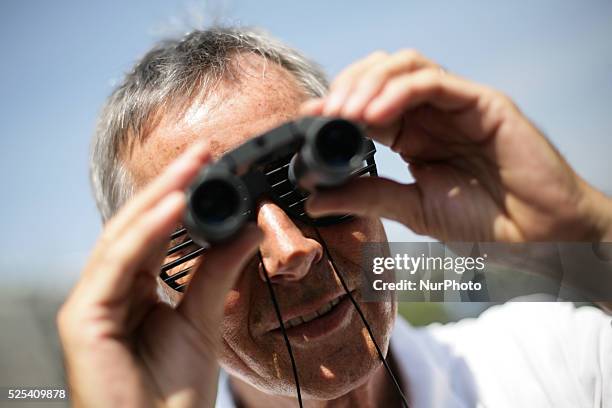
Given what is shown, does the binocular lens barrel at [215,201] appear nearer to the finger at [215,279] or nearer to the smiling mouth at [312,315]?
the finger at [215,279]

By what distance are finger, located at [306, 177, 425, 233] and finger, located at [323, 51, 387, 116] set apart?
19 cm

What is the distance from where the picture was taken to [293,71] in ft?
6.47

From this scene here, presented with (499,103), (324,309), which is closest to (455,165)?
(499,103)

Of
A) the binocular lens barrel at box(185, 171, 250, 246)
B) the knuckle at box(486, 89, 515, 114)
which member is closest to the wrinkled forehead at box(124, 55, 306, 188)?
the binocular lens barrel at box(185, 171, 250, 246)

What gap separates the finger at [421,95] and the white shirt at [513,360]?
39.9 inches

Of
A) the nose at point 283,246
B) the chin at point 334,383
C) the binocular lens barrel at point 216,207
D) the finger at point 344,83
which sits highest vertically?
the finger at point 344,83

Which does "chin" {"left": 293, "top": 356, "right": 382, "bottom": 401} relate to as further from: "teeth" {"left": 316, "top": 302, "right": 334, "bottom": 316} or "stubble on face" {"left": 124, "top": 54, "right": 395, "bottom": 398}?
"teeth" {"left": 316, "top": 302, "right": 334, "bottom": 316}

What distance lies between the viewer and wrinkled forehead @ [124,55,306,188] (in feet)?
5.34

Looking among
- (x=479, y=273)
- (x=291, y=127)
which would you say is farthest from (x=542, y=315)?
(x=291, y=127)

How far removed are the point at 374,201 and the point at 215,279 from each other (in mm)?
A: 418

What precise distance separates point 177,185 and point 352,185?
16.1 inches

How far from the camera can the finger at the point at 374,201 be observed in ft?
3.83

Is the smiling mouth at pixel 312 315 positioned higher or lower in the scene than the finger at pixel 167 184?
lower

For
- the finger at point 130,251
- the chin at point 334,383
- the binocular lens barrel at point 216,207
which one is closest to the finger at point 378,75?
the binocular lens barrel at point 216,207
